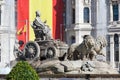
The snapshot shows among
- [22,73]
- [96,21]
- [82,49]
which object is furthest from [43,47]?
[96,21]

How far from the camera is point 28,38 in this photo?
5756cm

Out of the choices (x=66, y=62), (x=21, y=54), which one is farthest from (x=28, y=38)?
(x=66, y=62)

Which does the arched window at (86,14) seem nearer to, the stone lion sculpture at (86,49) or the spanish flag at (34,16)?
the spanish flag at (34,16)

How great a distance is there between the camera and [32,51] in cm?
2752

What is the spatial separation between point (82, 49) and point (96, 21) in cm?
3432

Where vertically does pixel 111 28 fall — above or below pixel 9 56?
above

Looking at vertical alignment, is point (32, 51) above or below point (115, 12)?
below

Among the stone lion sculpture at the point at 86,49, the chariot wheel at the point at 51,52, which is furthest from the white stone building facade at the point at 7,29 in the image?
the stone lion sculpture at the point at 86,49

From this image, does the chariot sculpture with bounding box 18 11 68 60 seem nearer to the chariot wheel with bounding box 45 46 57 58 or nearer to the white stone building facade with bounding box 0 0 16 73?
the chariot wheel with bounding box 45 46 57 58

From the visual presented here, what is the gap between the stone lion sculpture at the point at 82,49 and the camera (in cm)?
2520

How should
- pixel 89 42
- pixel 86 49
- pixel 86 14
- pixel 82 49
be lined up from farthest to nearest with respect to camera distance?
pixel 86 14 < pixel 82 49 < pixel 86 49 < pixel 89 42

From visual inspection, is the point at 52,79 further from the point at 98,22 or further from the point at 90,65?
the point at 98,22

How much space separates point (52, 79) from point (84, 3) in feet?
132

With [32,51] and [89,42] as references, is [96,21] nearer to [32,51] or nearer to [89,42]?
[32,51]
